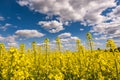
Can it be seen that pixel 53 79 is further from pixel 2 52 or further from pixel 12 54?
pixel 2 52

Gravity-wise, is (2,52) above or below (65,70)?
above

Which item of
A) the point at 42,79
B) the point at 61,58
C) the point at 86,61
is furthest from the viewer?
the point at 86,61

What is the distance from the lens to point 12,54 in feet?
22.9

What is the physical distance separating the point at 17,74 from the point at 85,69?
6.57 m

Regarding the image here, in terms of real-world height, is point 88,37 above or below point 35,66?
above

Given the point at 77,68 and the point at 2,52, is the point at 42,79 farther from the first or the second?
the point at 2,52

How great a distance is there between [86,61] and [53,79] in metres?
6.19

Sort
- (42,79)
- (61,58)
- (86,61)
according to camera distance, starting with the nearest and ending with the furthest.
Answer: (42,79) → (61,58) → (86,61)

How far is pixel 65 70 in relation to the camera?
1241cm

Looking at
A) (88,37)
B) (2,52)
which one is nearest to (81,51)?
(88,37)

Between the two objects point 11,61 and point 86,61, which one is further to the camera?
point 86,61

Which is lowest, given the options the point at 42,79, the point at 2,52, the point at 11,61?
the point at 42,79

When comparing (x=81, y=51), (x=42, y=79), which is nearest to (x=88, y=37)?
(x=81, y=51)

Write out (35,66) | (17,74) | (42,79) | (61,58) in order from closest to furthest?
(17,74) < (42,79) < (61,58) < (35,66)
